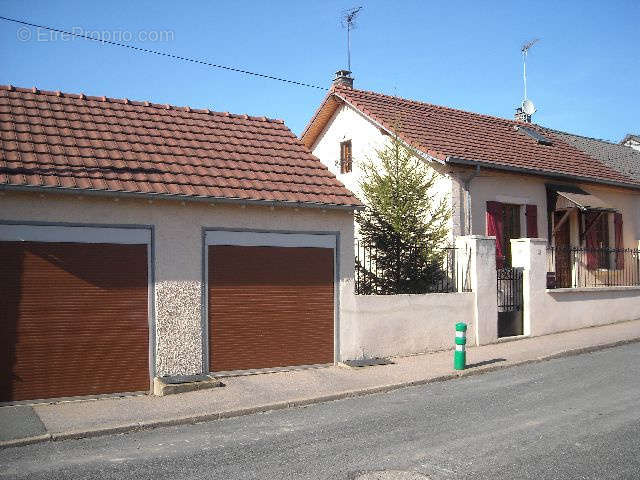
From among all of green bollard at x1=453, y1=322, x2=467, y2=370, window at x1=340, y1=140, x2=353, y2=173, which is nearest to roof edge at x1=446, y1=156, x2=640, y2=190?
window at x1=340, y1=140, x2=353, y2=173

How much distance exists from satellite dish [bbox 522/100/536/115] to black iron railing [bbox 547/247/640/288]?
320 inches

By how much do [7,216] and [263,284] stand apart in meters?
4.22

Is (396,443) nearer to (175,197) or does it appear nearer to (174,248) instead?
(174,248)

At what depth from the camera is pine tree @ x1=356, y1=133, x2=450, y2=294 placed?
13094 mm

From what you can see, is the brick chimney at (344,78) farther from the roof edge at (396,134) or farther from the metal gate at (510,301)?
the metal gate at (510,301)

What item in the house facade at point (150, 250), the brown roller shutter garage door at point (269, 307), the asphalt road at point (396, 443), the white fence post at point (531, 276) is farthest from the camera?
the white fence post at point (531, 276)

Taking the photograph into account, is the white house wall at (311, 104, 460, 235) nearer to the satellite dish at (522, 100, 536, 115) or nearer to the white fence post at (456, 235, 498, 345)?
the white fence post at (456, 235, 498, 345)

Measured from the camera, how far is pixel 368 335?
11.8m

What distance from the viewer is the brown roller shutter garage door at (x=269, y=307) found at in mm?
10469

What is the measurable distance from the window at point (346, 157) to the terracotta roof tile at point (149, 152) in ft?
18.2

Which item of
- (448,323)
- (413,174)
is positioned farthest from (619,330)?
(413,174)

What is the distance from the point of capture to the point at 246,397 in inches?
355

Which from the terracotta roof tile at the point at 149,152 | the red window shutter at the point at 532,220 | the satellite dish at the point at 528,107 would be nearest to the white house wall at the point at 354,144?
the red window shutter at the point at 532,220

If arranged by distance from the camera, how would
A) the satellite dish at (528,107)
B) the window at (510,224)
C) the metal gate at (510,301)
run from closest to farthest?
the metal gate at (510,301), the window at (510,224), the satellite dish at (528,107)
